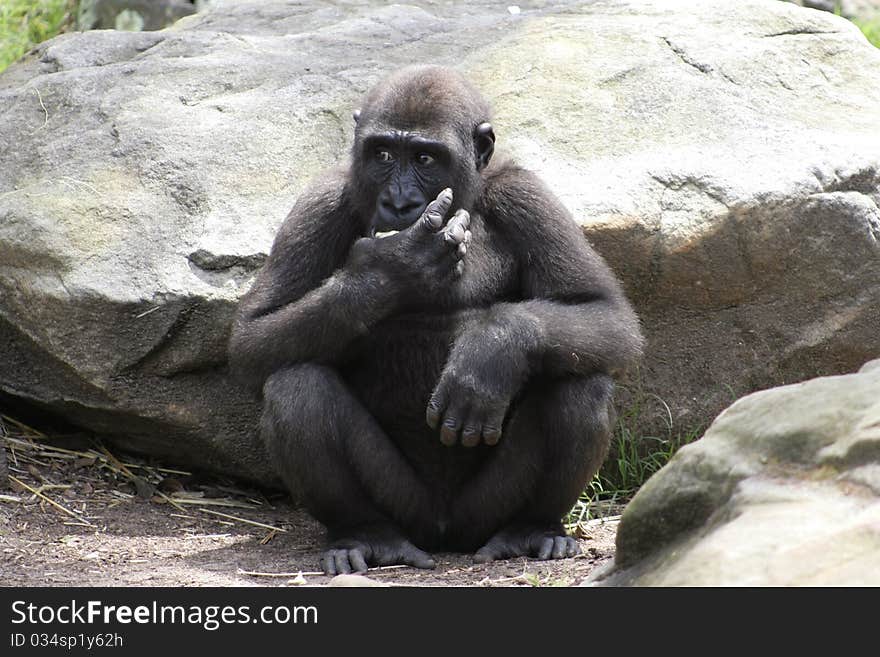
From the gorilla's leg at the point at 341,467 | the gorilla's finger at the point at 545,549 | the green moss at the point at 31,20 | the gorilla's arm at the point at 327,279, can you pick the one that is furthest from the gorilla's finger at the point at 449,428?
the green moss at the point at 31,20

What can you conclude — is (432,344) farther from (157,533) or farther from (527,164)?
(157,533)

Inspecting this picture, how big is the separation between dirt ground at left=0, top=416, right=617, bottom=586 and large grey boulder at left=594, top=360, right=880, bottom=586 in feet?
3.04

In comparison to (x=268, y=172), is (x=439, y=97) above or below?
above

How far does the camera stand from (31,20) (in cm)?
916

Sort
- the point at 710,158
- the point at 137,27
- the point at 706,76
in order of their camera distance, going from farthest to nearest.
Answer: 1. the point at 137,27
2. the point at 706,76
3. the point at 710,158

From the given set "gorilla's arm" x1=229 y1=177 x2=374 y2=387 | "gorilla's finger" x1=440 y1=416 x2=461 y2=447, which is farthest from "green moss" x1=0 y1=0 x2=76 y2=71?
"gorilla's finger" x1=440 y1=416 x2=461 y2=447

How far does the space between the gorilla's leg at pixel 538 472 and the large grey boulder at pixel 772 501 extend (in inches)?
48.4

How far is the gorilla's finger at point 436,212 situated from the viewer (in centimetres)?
422

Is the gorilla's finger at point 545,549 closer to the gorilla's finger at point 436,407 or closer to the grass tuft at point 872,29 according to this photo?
the gorilla's finger at point 436,407

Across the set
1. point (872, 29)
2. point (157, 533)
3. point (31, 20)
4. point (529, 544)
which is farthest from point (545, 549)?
point (31, 20)
